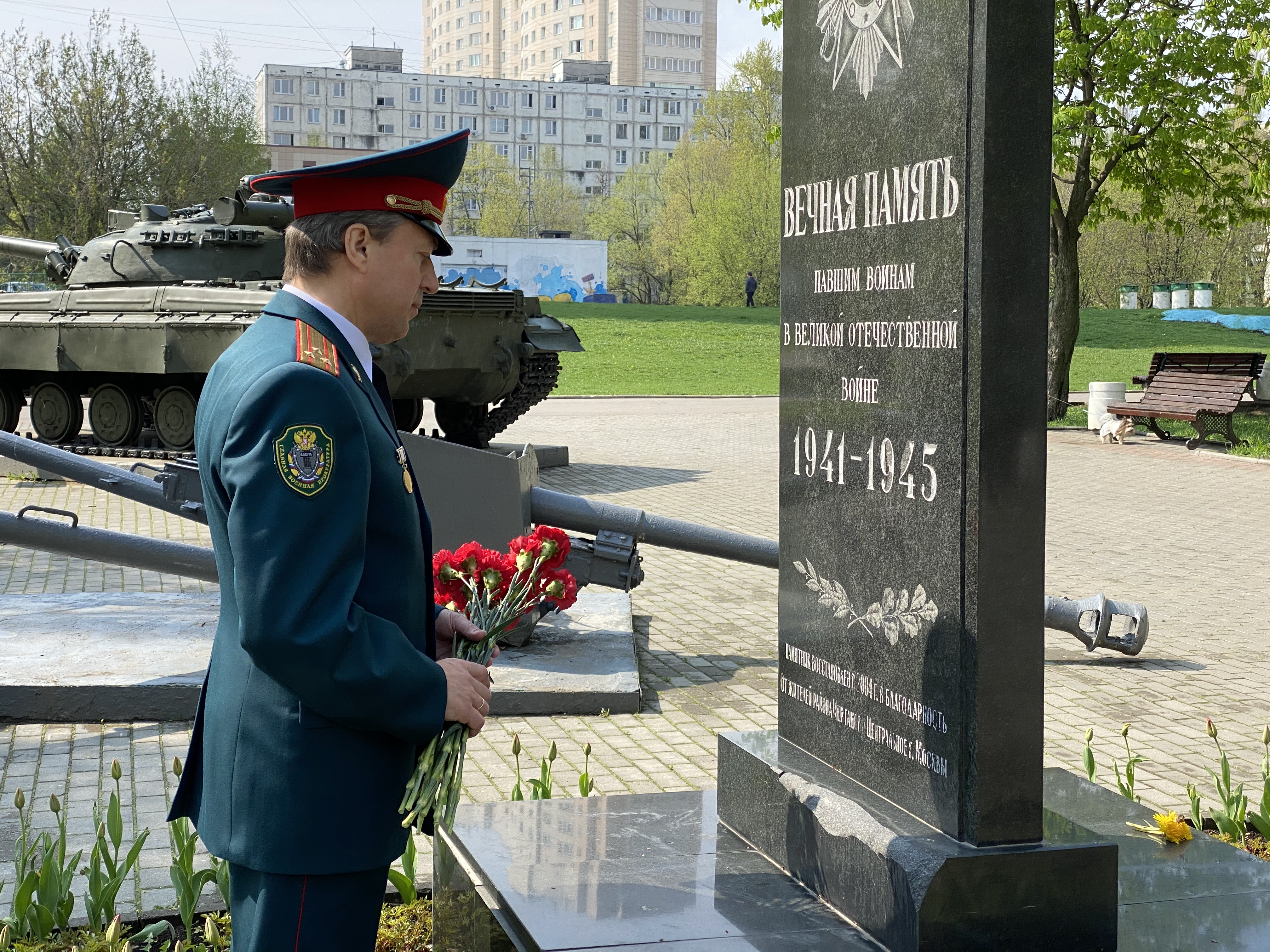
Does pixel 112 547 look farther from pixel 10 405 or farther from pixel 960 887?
pixel 10 405

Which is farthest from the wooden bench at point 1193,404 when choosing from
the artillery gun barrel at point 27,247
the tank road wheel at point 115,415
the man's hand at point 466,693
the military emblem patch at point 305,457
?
the military emblem patch at point 305,457

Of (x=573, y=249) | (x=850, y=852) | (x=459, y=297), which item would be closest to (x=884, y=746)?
(x=850, y=852)

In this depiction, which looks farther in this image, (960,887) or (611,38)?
(611,38)

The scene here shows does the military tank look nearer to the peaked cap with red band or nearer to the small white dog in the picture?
the small white dog

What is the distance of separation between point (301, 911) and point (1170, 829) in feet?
7.60

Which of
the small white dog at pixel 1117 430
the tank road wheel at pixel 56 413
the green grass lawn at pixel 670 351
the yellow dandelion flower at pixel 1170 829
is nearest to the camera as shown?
the yellow dandelion flower at pixel 1170 829

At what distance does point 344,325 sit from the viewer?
2.25m

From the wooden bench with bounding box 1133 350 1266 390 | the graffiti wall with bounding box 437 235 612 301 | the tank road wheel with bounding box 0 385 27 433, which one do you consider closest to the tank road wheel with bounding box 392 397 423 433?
the tank road wheel with bounding box 0 385 27 433

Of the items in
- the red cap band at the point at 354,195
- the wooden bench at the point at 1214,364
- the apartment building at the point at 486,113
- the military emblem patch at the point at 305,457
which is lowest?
the military emblem patch at the point at 305,457

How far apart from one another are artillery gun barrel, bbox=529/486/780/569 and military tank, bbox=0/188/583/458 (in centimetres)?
703

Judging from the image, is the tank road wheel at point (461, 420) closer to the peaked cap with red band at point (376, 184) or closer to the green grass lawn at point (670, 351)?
the green grass lawn at point (670, 351)

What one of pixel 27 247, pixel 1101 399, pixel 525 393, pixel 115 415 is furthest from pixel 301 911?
pixel 1101 399

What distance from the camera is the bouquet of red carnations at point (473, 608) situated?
2.25 metres

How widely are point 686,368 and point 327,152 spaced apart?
72.2 meters
